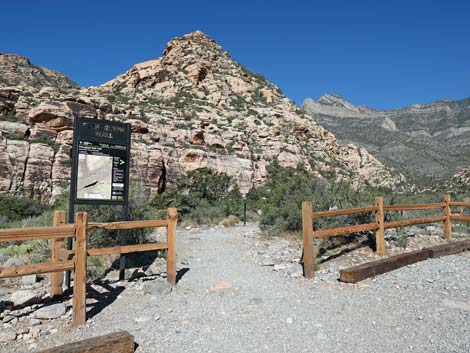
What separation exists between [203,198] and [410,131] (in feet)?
278

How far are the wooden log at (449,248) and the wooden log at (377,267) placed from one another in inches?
12.8

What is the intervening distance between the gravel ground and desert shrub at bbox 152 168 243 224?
28.9 feet

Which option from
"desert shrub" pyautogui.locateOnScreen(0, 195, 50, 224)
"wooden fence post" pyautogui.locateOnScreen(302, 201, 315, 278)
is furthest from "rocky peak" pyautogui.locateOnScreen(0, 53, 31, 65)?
"wooden fence post" pyautogui.locateOnScreen(302, 201, 315, 278)

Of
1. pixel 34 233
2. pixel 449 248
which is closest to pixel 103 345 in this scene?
pixel 34 233

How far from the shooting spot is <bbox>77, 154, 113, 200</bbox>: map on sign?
6.48 m

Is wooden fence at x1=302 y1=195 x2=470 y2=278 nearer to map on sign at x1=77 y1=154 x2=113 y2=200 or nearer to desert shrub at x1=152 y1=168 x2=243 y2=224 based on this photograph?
map on sign at x1=77 y1=154 x2=113 y2=200

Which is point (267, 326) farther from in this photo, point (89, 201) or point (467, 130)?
point (467, 130)

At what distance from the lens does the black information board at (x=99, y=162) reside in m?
6.45

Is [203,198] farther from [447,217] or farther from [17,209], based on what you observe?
[447,217]

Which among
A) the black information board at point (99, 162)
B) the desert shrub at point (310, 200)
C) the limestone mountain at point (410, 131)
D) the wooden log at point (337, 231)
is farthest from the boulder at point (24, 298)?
the limestone mountain at point (410, 131)

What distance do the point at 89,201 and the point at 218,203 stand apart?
12.2 metres

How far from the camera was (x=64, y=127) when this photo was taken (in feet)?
65.3

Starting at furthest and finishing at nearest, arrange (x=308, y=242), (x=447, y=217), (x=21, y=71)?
(x=21, y=71), (x=447, y=217), (x=308, y=242)

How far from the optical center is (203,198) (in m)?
18.7
